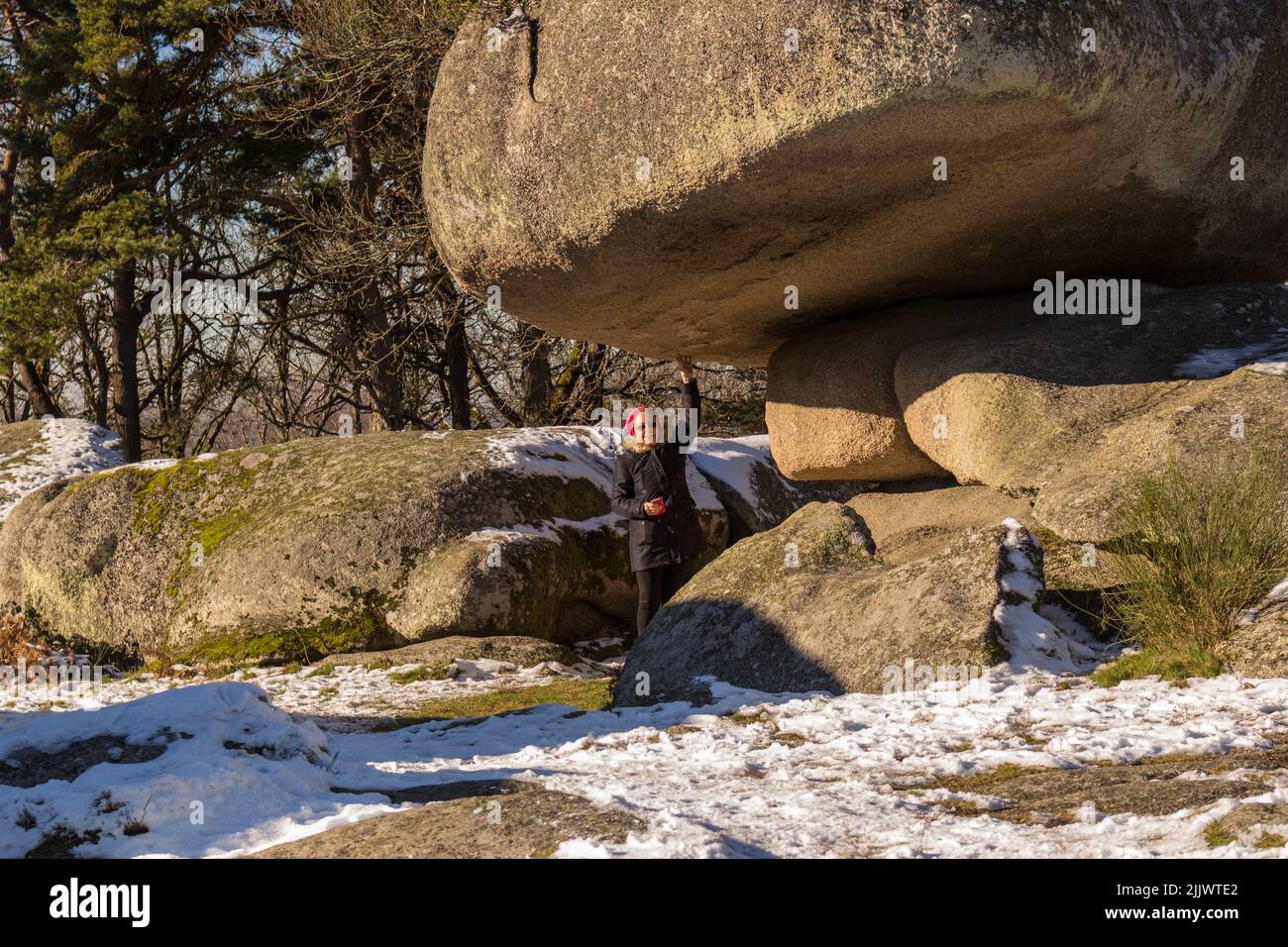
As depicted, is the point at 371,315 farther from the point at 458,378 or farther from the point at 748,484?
the point at 748,484

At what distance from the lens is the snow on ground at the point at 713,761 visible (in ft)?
10.0

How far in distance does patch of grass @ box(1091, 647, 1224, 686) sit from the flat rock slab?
2435 mm

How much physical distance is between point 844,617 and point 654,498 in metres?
2.12

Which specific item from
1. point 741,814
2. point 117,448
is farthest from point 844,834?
point 117,448

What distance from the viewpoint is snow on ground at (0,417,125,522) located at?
11125 mm

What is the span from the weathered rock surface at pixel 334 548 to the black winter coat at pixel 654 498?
0.93 metres

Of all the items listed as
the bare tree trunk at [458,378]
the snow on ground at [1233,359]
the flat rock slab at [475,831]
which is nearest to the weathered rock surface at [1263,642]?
the snow on ground at [1233,359]

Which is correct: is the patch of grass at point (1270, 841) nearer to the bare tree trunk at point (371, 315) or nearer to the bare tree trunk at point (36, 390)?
the bare tree trunk at point (371, 315)

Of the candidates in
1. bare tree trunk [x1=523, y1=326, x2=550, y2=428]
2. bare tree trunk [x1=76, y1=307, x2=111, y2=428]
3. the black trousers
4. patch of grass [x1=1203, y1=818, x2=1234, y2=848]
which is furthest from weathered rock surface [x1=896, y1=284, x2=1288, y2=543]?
bare tree trunk [x1=76, y1=307, x2=111, y2=428]

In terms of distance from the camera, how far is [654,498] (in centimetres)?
750

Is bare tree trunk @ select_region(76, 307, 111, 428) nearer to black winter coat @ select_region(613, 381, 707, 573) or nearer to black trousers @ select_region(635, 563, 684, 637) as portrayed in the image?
black winter coat @ select_region(613, 381, 707, 573)

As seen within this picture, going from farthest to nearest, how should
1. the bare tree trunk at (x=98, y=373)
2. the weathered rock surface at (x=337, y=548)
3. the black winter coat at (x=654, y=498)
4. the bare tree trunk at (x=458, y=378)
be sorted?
the bare tree trunk at (x=98, y=373) → the bare tree trunk at (x=458, y=378) → the weathered rock surface at (x=337, y=548) → the black winter coat at (x=654, y=498)
